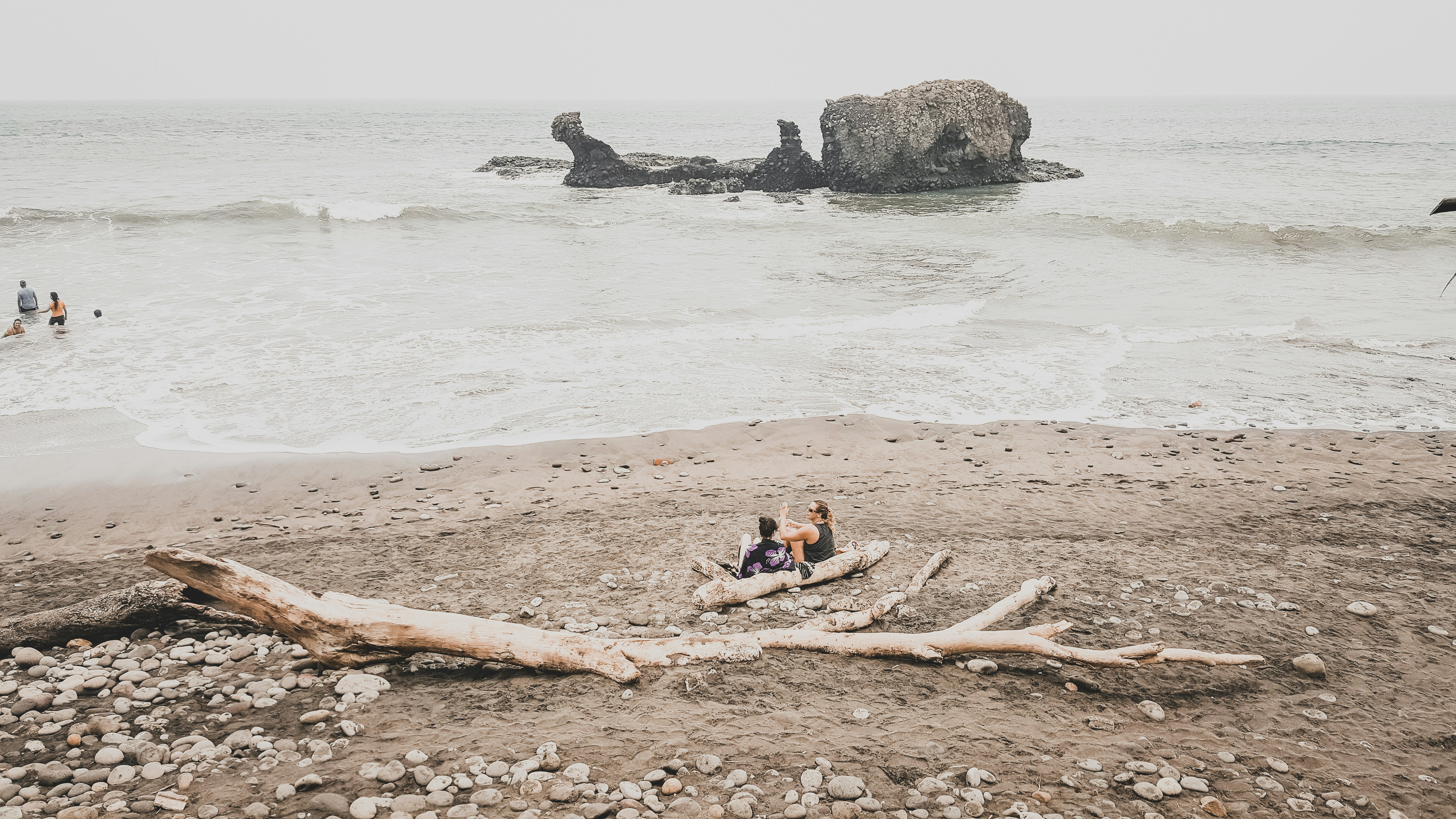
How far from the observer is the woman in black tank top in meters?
7.90

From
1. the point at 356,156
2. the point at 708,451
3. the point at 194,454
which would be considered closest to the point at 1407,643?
the point at 708,451

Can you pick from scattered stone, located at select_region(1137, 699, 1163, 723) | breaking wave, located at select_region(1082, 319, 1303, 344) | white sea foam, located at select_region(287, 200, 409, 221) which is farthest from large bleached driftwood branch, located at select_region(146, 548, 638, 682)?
white sea foam, located at select_region(287, 200, 409, 221)

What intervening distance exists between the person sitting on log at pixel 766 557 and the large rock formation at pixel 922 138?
125 ft

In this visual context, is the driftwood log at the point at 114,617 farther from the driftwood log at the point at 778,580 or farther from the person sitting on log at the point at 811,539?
the person sitting on log at the point at 811,539

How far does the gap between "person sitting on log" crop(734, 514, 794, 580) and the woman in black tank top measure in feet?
0.54

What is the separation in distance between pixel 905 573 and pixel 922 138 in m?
38.4

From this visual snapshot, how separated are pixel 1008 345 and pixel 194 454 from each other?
48.7ft

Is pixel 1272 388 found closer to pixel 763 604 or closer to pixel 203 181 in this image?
pixel 763 604

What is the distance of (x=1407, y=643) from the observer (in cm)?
631

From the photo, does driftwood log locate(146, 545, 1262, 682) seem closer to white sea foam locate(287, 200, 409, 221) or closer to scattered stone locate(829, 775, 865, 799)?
scattered stone locate(829, 775, 865, 799)

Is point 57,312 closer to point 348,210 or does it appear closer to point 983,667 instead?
point 348,210

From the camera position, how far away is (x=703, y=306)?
20.7 m

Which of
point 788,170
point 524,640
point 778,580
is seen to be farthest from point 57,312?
point 788,170

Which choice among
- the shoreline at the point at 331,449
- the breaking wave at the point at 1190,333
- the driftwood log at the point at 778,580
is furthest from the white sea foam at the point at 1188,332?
the driftwood log at the point at 778,580
